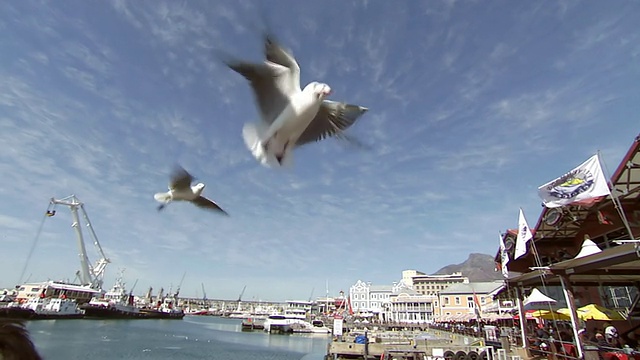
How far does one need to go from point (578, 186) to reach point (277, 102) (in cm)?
791

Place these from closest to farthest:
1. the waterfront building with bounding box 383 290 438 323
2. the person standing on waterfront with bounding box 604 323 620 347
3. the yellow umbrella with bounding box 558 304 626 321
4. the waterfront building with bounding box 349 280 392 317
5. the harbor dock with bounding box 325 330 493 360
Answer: the person standing on waterfront with bounding box 604 323 620 347 < the yellow umbrella with bounding box 558 304 626 321 < the harbor dock with bounding box 325 330 493 360 < the waterfront building with bounding box 383 290 438 323 < the waterfront building with bounding box 349 280 392 317

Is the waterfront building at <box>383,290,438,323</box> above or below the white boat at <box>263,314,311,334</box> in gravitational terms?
above

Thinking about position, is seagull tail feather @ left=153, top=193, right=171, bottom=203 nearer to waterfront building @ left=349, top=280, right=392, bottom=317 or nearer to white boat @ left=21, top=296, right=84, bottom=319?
white boat @ left=21, top=296, right=84, bottom=319

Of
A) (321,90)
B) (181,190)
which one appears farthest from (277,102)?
(181,190)

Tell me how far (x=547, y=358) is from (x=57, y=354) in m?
34.3

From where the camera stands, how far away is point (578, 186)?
321 inches

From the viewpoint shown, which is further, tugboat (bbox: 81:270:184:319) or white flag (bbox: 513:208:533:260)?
tugboat (bbox: 81:270:184:319)

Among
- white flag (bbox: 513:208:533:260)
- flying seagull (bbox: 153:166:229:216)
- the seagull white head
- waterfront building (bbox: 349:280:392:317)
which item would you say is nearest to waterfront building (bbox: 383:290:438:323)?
waterfront building (bbox: 349:280:392:317)

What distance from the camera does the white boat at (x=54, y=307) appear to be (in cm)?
6172

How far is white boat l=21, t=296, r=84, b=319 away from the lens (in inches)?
2430

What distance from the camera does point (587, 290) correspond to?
42.1 ft

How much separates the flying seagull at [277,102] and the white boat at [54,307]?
77.0 m

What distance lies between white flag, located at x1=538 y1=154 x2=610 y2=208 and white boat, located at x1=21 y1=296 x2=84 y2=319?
77530mm

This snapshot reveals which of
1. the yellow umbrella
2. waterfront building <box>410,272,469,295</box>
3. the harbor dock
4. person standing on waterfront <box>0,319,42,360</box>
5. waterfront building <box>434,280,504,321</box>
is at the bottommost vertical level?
the harbor dock
